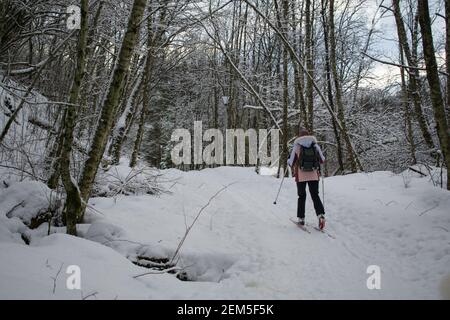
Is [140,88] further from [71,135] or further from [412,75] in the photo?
[412,75]

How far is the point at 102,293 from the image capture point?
9.53ft

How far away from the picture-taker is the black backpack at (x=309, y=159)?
656cm

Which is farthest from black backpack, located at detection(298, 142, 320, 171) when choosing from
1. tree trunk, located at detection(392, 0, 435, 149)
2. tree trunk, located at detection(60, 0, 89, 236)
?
tree trunk, located at detection(392, 0, 435, 149)

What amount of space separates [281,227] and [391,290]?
2.62 metres

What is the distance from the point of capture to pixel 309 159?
6.57 m

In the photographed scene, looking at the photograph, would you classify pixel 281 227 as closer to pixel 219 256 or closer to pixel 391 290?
pixel 219 256

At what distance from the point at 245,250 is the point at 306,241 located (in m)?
1.19

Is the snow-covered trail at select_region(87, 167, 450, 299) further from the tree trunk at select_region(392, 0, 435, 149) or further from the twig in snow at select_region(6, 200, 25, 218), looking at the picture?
the tree trunk at select_region(392, 0, 435, 149)

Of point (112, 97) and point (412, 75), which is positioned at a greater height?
point (412, 75)

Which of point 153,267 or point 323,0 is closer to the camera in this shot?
point 153,267

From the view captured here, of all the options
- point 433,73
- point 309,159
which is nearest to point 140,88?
point 309,159

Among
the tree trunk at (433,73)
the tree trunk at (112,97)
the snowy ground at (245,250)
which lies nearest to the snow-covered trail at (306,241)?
the snowy ground at (245,250)

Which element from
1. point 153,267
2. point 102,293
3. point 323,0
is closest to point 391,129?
point 323,0

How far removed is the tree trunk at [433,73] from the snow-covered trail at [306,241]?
1.17 metres
